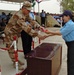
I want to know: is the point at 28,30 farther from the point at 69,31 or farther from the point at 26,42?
the point at 69,31

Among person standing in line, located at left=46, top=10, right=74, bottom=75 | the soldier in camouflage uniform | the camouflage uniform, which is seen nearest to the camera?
person standing in line, located at left=46, top=10, right=74, bottom=75

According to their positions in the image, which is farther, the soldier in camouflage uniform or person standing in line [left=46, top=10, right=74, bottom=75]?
the soldier in camouflage uniform

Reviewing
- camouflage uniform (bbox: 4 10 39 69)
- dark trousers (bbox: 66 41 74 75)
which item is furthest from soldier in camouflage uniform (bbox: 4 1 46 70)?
dark trousers (bbox: 66 41 74 75)

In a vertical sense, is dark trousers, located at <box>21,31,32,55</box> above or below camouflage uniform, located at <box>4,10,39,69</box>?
below

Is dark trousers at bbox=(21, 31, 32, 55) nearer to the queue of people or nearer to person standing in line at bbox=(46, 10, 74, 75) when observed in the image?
the queue of people

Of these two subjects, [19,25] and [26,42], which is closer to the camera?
[19,25]

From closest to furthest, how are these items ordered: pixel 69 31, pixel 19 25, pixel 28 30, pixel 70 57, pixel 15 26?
pixel 69 31
pixel 70 57
pixel 28 30
pixel 19 25
pixel 15 26

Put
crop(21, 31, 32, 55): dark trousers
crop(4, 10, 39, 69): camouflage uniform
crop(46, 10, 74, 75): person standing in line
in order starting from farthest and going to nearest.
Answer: crop(21, 31, 32, 55): dark trousers, crop(4, 10, 39, 69): camouflage uniform, crop(46, 10, 74, 75): person standing in line

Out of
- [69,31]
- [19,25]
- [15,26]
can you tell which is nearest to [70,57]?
[69,31]

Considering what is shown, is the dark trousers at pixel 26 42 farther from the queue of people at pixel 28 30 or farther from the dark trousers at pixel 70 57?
the dark trousers at pixel 70 57

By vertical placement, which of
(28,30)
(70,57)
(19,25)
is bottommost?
(70,57)

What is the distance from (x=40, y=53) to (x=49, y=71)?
652 mm

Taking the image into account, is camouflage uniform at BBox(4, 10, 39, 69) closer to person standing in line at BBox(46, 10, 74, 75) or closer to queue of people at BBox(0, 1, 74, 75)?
queue of people at BBox(0, 1, 74, 75)

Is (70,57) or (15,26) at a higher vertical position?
(15,26)
